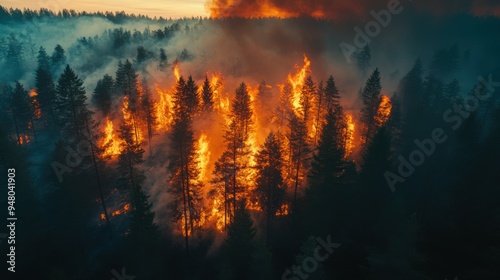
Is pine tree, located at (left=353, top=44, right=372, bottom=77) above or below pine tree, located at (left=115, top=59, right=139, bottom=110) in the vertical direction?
above

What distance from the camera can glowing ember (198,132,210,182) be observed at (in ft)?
147

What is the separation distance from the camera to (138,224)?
27.2 meters

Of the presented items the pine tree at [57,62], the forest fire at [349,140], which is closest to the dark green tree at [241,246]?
the forest fire at [349,140]

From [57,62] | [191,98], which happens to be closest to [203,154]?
[191,98]

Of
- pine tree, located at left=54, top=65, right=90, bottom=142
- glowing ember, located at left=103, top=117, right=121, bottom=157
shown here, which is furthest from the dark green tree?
glowing ember, located at left=103, top=117, right=121, bottom=157

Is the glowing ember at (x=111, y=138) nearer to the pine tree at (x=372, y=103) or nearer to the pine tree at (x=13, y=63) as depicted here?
the pine tree at (x=372, y=103)

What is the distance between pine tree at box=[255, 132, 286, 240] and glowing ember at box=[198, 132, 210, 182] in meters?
13.2

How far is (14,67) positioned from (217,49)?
70503 millimetres

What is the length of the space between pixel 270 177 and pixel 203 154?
17.1m

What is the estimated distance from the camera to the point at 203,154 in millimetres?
46156

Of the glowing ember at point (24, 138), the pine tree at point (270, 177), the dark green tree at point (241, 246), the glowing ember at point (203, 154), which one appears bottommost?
the dark green tree at point (241, 246)

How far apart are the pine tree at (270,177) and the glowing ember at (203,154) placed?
1315 centimetres

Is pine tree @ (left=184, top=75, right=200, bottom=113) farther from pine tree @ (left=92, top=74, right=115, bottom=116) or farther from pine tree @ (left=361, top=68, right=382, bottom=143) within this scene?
pine tree @ (left=361, top=68, right=382, bottom=143)

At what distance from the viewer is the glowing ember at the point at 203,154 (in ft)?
147
